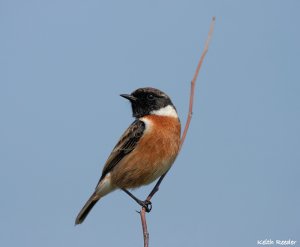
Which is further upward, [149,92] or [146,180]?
[149,92]

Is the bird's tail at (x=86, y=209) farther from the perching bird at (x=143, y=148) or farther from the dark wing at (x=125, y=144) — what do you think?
the dark wing at (x=125, y=144)

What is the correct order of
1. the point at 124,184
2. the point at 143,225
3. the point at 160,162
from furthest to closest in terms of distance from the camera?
the point at 124,184 → the point at 160,162 → the point at 143,225

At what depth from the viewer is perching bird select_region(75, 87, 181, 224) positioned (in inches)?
279

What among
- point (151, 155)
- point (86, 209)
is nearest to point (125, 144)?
point (151, 155)

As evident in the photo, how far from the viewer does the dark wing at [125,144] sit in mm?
7414

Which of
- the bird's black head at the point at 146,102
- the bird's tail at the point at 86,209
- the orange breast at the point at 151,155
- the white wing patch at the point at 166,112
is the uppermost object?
the bird's black head at the point at 146,102

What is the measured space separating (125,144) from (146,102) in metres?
0.71

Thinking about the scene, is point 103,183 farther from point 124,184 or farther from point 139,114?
point 139,114

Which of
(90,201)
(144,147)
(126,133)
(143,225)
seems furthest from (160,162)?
(143,225)

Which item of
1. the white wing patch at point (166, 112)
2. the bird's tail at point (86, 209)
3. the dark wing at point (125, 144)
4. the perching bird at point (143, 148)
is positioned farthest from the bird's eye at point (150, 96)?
the bird's tail at point (86, 209)

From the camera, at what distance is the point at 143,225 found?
4.60m

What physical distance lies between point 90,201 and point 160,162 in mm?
1386

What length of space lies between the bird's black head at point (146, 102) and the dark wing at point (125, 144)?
0.19 m

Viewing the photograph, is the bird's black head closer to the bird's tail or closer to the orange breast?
the orange breast
